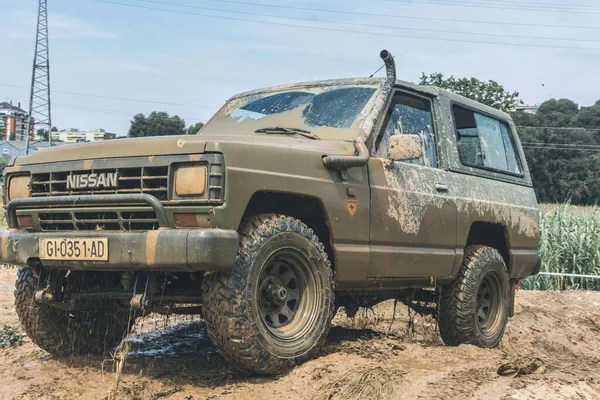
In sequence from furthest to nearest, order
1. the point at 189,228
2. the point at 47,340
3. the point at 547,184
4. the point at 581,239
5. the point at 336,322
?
the point at 547,184, the point at 581,239, the point at 336,322, the point at 47,340, the point at 189,228

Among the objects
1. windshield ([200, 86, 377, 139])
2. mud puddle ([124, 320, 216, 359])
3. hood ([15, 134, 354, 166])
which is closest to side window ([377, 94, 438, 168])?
windshield ([200, 86, 377, 139])

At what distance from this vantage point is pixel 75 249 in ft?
13.1

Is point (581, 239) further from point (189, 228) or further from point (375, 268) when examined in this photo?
point (189, 228)

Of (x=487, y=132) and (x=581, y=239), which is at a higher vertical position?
(x=487, y=132)

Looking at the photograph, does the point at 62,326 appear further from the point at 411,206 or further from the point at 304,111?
the point at 411,206

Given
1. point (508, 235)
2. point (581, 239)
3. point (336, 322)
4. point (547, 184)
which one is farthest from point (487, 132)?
point (547, 184)

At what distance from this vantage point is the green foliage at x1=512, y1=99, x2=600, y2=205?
47.1 metres

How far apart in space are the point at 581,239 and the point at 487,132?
619 cm

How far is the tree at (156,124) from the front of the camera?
4731 cm

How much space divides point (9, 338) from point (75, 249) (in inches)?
87.1

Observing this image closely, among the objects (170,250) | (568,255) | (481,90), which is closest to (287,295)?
(170,250)

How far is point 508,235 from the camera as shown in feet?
21.3

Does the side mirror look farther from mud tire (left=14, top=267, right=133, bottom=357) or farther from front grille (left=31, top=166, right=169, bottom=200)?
mud tire (left=14, top=267, right=133, bottom=357)

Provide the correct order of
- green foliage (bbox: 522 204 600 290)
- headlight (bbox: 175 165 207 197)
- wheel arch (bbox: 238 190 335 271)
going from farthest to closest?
green foliage (bbox: 522 204 600 290)
wheel arch (bbox: 238 190 335 271)
headlight (bbox: 175 165 207 197)
